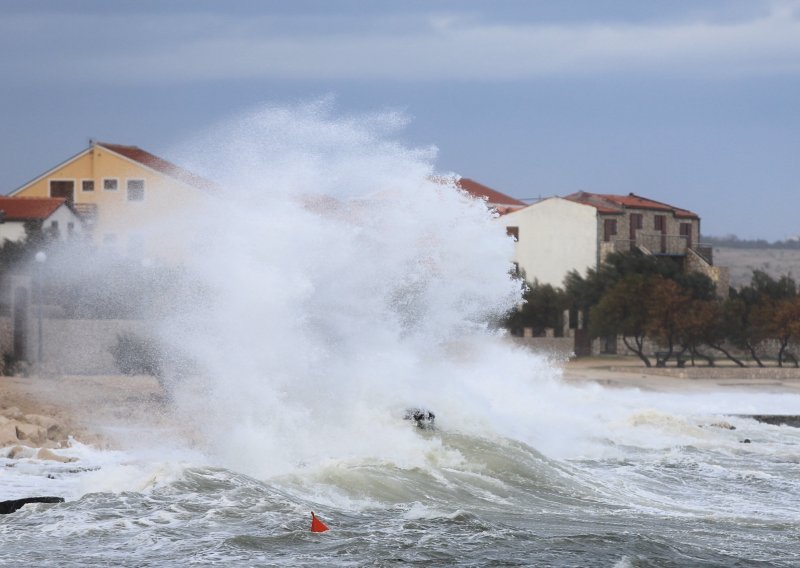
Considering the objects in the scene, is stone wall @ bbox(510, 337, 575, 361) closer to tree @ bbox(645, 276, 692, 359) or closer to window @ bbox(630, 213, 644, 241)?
tree @ bbox(645, 276, 692, 359)

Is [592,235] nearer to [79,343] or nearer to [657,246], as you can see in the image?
[657,246]

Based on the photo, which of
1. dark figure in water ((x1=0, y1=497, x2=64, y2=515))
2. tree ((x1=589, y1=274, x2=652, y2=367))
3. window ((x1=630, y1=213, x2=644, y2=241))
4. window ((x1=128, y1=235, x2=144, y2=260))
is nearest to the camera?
dark figure in water ((x1=0, y1=497, x2=64, y2=515))

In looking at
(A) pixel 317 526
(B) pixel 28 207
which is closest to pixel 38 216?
(B) pixel 28 207

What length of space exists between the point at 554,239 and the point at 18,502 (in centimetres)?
4722

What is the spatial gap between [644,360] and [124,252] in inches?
718

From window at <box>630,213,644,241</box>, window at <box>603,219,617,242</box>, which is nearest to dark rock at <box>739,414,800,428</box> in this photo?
window at <box>603,219,617,242</box>

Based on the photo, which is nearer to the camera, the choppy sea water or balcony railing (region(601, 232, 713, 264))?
the choppy sea water

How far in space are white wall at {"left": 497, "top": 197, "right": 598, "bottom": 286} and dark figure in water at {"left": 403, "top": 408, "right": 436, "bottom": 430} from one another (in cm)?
3849

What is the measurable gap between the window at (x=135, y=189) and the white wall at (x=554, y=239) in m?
16.0

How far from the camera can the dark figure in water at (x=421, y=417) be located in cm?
2073

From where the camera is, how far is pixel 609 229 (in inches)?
2354

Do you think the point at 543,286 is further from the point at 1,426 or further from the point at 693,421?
the point at 1,426

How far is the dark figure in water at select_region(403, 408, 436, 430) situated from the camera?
20734 mm

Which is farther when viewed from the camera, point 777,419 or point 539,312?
point 539,312
